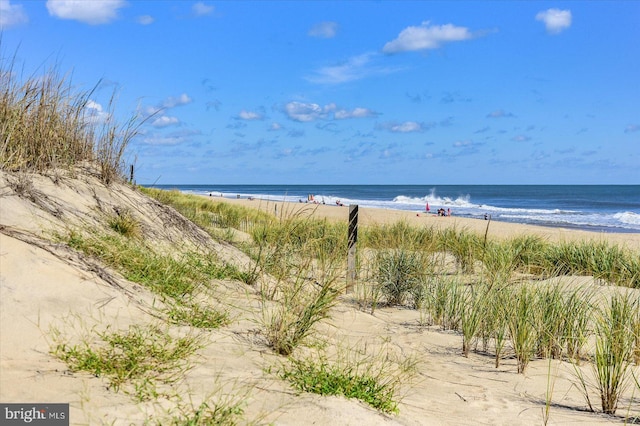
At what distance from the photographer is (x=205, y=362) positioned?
11.6ft

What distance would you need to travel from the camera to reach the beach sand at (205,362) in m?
2.89

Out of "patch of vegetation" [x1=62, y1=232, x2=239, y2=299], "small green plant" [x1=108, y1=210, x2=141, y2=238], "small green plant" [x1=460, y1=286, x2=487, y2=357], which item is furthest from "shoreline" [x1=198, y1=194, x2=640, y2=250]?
"small green plant" [x1=460, y1=286, x2=487, y2=357]

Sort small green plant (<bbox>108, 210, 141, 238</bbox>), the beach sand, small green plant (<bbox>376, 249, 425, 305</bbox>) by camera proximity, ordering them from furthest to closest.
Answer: small green plant (<bbox>376, 249, 425, 305</bbox>)
small green plant (<bbox>108, 210, 141, 238</bbox>)
the beach sand

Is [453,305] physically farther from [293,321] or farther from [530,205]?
[530,205]

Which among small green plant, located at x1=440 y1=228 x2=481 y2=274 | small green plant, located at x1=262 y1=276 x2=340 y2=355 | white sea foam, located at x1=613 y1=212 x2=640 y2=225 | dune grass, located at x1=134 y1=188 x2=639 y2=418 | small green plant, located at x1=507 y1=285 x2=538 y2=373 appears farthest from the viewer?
white sea foam, located at x1=613 y1=212 x2=640 y2=225

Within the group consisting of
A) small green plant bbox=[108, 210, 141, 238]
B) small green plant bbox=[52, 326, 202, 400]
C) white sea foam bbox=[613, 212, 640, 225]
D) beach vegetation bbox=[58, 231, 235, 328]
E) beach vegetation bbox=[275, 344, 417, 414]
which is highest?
white sea foam bbox=[613, 212, 640, 225]

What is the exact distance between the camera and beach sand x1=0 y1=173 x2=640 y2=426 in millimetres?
2889

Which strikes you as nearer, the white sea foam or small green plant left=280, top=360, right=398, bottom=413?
small green plant left=280, top=360, right=398, bottom=413

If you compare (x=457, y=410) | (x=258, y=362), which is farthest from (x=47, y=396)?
(x=457, y=410)

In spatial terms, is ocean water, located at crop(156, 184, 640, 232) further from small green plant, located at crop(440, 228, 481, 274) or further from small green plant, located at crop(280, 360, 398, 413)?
small green plant, located at crop(440, 228, 481, 274)

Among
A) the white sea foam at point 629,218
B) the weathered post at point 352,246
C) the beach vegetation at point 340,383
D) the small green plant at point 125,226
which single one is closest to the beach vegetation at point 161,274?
the small green plant at point 125,226

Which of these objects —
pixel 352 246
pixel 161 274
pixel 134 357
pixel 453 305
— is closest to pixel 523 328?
pixel 453 305

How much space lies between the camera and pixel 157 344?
3.52 m

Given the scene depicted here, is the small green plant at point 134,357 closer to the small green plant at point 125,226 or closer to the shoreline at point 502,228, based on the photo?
the small green plant at point 125,226
